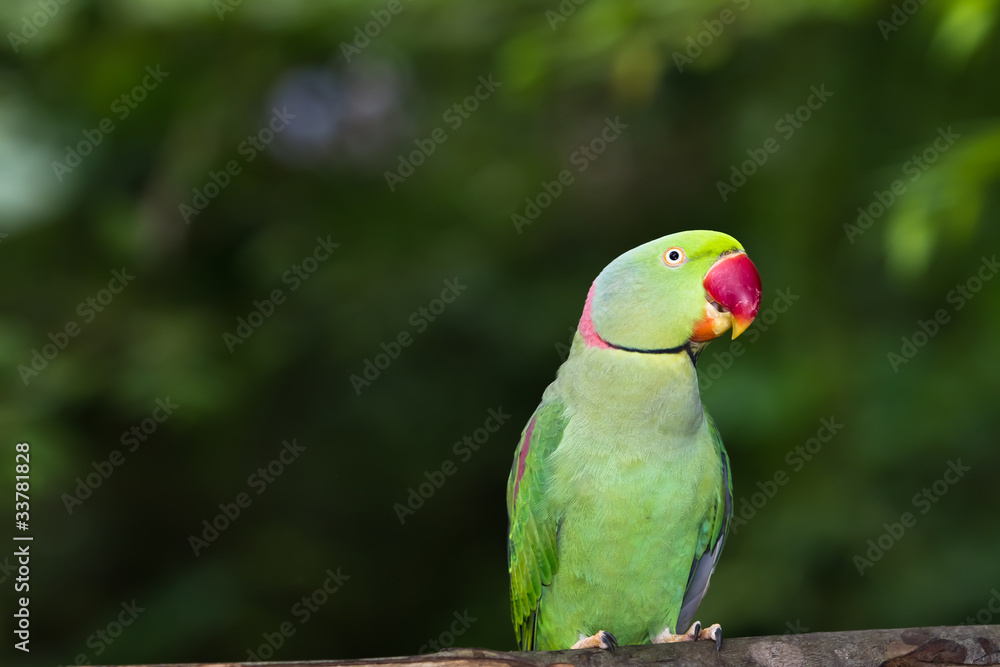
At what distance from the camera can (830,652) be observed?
276 cm

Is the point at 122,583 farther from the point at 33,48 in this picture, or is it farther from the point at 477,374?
the point at 33,48

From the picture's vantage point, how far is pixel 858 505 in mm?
5457

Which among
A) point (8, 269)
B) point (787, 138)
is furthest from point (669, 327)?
point (8, 269)
